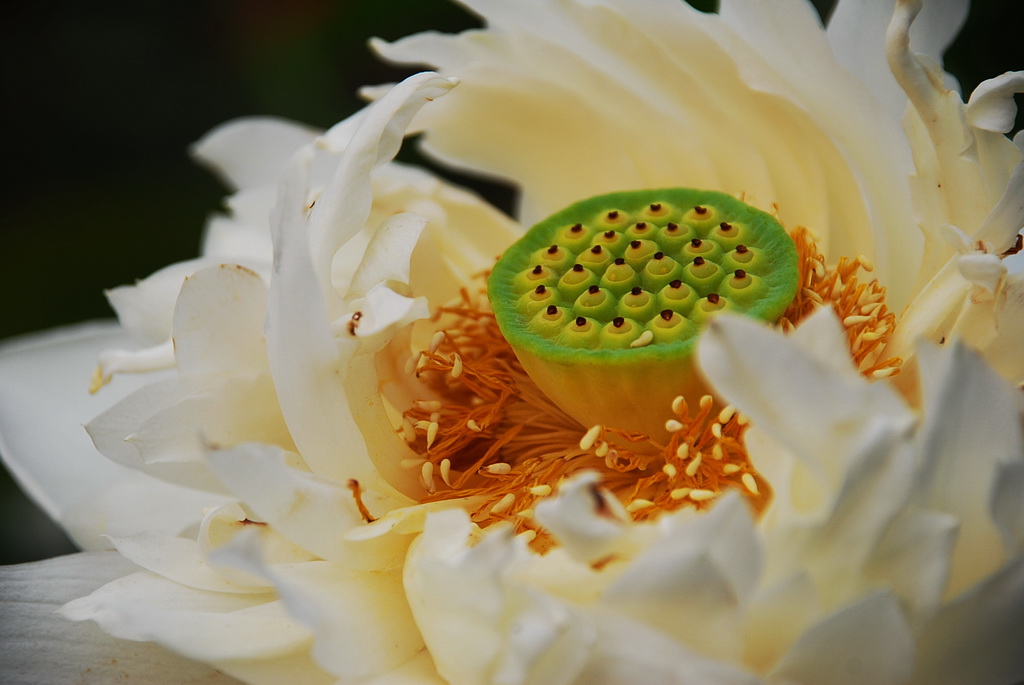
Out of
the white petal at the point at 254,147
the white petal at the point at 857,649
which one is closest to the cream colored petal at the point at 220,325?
the white petal at the point at 254,147

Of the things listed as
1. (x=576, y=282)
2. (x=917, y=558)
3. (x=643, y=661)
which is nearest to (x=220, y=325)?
(x=576, y=282)

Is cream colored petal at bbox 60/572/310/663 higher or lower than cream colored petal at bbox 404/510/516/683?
lower

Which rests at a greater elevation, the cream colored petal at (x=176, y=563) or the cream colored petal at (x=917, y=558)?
the cream colored petal at (x=917, y=558)

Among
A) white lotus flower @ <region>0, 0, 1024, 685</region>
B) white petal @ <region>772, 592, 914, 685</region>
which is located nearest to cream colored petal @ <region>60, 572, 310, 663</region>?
white lotus flower @ <region>0, 0, 1024, 685</region>

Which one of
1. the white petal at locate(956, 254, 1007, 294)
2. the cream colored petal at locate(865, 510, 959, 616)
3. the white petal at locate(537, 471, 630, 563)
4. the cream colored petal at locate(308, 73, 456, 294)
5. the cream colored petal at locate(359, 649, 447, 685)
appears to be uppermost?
the cream colored petal at locate(308, 73, 456, 294)

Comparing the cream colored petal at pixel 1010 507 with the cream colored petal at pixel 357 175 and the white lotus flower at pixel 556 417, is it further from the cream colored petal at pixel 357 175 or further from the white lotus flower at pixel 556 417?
the cream colored petal at pixel 357 175

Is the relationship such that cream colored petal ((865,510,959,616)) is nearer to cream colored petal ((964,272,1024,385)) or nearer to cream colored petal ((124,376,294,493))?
cream colored petal ((964,272,1024,385))

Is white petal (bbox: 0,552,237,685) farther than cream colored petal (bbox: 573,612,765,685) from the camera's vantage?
Yes
